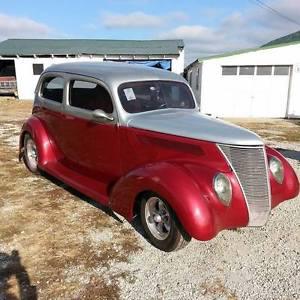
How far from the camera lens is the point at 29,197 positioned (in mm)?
5758

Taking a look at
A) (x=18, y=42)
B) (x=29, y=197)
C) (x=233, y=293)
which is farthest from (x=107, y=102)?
(x=18, y=42)

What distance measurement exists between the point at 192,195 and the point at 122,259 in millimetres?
1076

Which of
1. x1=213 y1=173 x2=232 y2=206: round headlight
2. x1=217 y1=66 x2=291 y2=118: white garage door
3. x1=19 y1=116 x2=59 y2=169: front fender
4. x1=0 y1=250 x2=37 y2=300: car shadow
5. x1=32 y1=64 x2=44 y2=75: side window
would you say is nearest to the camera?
x1=0 y1=250 x2=37 y2=300: car shadow

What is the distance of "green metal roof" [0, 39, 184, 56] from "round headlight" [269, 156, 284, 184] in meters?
21.4

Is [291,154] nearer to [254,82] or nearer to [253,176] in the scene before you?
[253,176]

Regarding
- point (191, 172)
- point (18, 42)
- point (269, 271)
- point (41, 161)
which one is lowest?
point (269, 271)

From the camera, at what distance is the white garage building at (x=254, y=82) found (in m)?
17.7

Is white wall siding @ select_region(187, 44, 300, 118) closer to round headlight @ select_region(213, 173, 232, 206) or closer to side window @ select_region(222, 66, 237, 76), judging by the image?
side window @ select_region(222, 66, 237, 76)

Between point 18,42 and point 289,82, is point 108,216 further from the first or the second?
point 18,42

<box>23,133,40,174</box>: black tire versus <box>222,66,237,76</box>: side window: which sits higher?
<box>222,66,237,76</box>: side window

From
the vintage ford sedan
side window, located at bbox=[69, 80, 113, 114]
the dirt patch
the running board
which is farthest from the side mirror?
the dirt patch

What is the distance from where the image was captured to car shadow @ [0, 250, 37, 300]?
3.29 m

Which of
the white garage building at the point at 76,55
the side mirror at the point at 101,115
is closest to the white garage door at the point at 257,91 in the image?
the white garage building at the point at 76,55

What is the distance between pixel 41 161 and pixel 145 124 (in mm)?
2513
